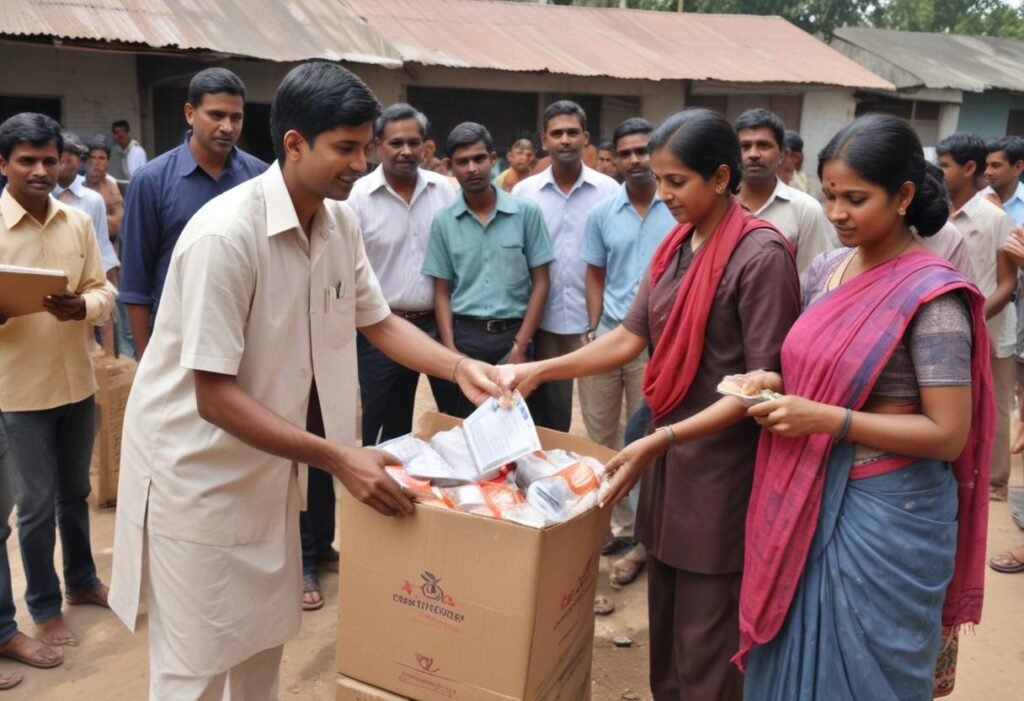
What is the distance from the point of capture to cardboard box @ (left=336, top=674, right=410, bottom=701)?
2.13 meters

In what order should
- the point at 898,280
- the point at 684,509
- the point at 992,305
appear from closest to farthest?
the point at 898,280 < the point at 684,509 < the point at 992,305

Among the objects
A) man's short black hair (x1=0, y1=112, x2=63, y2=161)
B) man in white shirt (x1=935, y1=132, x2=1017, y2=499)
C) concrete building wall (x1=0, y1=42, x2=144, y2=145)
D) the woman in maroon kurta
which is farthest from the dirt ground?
concrete building wall (x1=0, y1=42, x2=144, y2=145)

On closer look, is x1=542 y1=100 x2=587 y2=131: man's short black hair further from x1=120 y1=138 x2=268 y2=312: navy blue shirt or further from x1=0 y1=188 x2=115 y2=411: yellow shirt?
x1=0 y1=188 x2=115 y2=411: yellow shirt

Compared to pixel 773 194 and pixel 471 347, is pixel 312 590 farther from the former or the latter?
pixel 773 194

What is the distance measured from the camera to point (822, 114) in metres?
14.3

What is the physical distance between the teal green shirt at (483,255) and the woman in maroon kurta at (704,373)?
1740 millimetres

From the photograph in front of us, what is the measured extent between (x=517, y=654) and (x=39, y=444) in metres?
2.22

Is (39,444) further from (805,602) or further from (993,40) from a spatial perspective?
(993,40)

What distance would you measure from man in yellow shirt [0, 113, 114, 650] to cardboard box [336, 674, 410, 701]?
5.61 ft

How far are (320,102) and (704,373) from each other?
117cm

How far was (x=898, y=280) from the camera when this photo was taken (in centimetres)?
191

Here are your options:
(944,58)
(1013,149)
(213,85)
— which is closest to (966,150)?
(1013,149)

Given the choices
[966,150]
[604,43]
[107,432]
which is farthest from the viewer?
[604,43]

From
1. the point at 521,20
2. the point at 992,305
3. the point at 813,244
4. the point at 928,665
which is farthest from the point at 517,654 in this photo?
the point at 521,20
